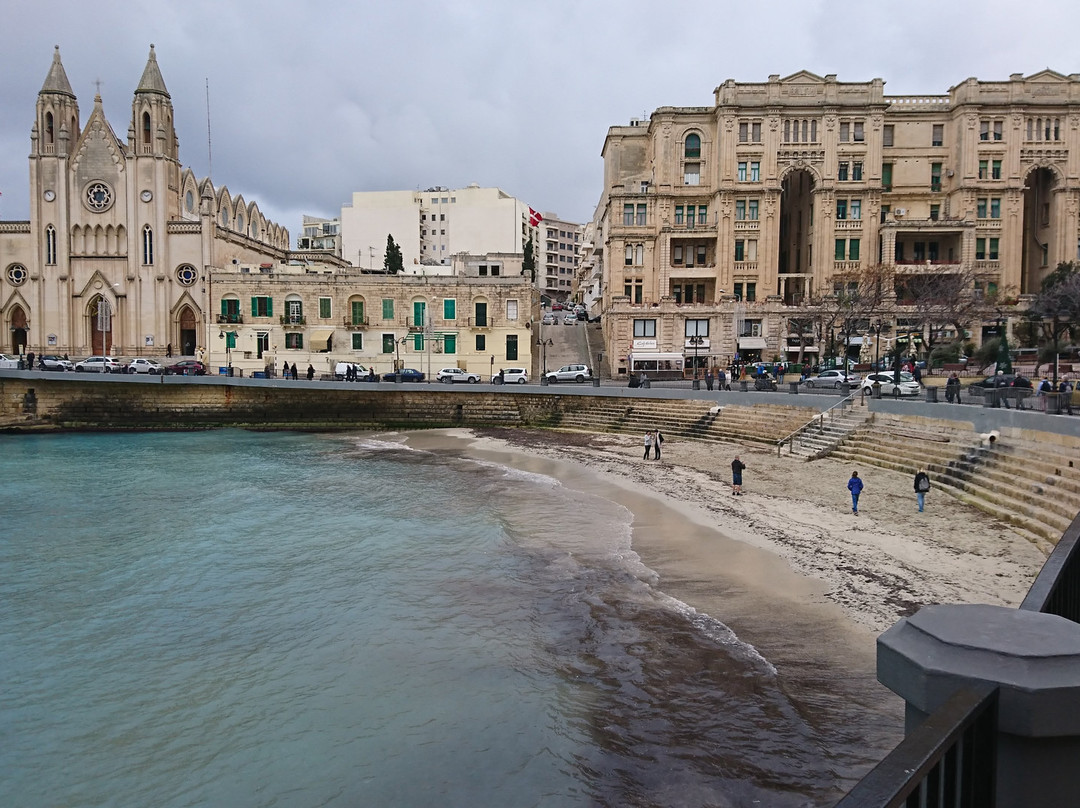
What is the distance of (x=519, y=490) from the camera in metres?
26.7

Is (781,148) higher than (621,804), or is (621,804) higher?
(781,148)

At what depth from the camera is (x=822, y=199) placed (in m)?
56.8

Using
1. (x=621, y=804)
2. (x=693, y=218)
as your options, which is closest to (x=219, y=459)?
(x=621, y=804)

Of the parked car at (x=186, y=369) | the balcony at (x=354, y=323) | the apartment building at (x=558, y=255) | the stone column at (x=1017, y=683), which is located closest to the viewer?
the stone column at (x=1017, y=683)

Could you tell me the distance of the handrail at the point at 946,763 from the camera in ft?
7.93

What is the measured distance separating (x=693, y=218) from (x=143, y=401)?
143 feet

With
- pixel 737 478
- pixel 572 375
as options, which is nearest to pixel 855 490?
pixel 737 478

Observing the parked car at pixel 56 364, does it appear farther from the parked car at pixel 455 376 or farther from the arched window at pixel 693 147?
the arched window at pixel 693 147

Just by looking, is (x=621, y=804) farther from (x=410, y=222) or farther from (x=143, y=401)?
(x=410, y=222)

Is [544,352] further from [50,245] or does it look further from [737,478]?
[50,245]

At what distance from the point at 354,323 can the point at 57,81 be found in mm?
36569

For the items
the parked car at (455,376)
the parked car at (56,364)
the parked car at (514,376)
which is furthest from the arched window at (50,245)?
the parked car at (514,376)

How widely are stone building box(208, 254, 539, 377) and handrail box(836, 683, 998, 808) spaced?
56093 mm

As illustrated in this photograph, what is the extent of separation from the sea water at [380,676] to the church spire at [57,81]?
6004 cm
